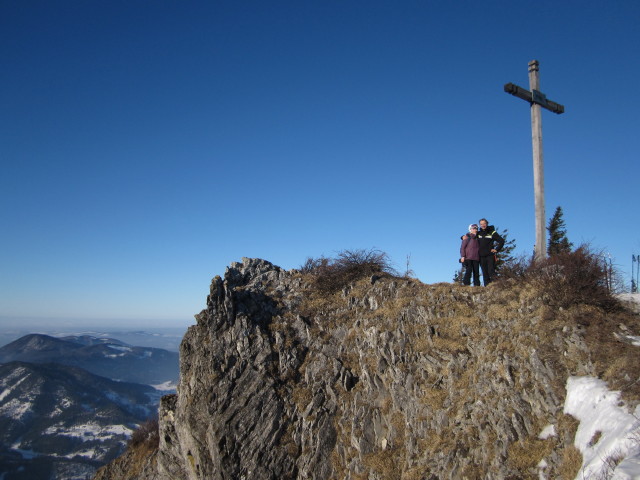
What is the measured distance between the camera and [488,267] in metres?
16.1

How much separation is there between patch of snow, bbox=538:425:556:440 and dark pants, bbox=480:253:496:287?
281 inches

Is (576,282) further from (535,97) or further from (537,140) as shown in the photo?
(535,97)

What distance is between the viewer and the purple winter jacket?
16188 mm

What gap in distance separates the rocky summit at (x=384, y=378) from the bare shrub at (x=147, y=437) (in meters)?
12.4

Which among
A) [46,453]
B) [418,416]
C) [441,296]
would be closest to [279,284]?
[441,296]

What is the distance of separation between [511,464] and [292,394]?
29.7 feet

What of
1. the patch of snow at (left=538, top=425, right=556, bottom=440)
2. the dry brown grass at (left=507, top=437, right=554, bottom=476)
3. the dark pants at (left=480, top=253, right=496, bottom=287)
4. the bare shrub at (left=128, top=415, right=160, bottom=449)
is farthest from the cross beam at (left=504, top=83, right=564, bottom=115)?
A: the bare shrub at (left=128, top=415, right=160, bottom=449)

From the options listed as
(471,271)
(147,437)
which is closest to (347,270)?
(471,271)

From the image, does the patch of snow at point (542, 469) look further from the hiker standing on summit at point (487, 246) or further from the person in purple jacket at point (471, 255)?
the person in purple jacket at point (471, 255)

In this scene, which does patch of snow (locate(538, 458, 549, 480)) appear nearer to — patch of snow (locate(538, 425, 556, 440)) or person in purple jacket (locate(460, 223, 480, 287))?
patch of snow (locate(538, 425, 556, 440))

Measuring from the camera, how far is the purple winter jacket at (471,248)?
53.1 ft

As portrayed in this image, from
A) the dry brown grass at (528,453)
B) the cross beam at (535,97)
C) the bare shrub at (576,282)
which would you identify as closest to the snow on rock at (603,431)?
the dry brown grass at (528,453)

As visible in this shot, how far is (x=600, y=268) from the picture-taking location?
37.8ft

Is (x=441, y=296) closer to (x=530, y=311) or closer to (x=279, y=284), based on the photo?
(x=530, y=311)
